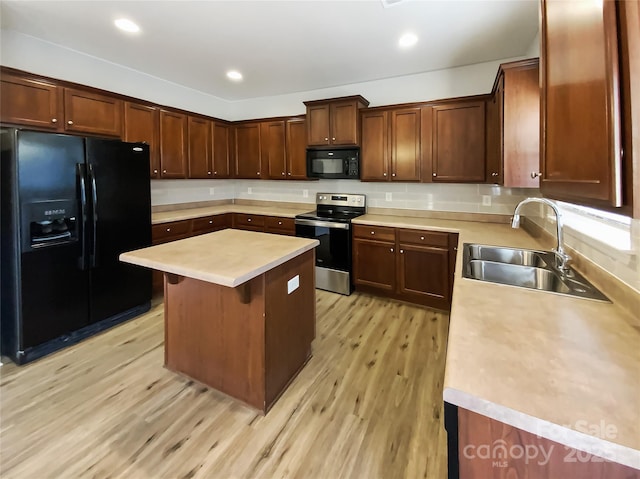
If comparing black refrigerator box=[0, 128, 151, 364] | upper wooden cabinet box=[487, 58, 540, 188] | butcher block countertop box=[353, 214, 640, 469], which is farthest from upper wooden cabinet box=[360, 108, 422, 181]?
butcher block countertop box=[353, 214, 640, 469]

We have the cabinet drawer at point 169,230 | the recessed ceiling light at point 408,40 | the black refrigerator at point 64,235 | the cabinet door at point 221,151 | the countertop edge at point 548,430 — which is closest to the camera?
the countertop edge at point 548,430

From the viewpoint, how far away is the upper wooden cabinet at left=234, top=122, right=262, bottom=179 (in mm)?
4668

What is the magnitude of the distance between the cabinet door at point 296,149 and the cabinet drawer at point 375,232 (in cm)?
120

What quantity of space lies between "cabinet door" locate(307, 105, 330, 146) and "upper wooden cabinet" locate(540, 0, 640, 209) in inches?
114

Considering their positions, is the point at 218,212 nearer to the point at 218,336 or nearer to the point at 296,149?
the point at 296,149

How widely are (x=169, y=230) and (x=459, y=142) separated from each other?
11.3ft

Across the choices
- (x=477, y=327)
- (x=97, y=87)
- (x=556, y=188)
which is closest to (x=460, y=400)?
(x=477, y=327)

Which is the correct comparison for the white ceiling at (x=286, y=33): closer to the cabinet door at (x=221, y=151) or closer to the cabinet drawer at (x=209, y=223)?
the cabinet door at (x=221, y=151)

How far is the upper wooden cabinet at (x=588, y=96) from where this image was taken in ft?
2.23

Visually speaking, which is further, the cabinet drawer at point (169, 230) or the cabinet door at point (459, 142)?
the cabinet drawer at point (169, 230)

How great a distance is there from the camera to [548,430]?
23.5 inches

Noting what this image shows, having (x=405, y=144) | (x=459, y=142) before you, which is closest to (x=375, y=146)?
(x=405, y=144)

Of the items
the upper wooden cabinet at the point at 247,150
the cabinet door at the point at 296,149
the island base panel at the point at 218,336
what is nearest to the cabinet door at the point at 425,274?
the cabinet door at the point at 296,149

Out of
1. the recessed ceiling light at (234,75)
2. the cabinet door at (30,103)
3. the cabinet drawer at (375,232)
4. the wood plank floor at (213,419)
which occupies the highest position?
the recessed ceiling light at (234,75)
